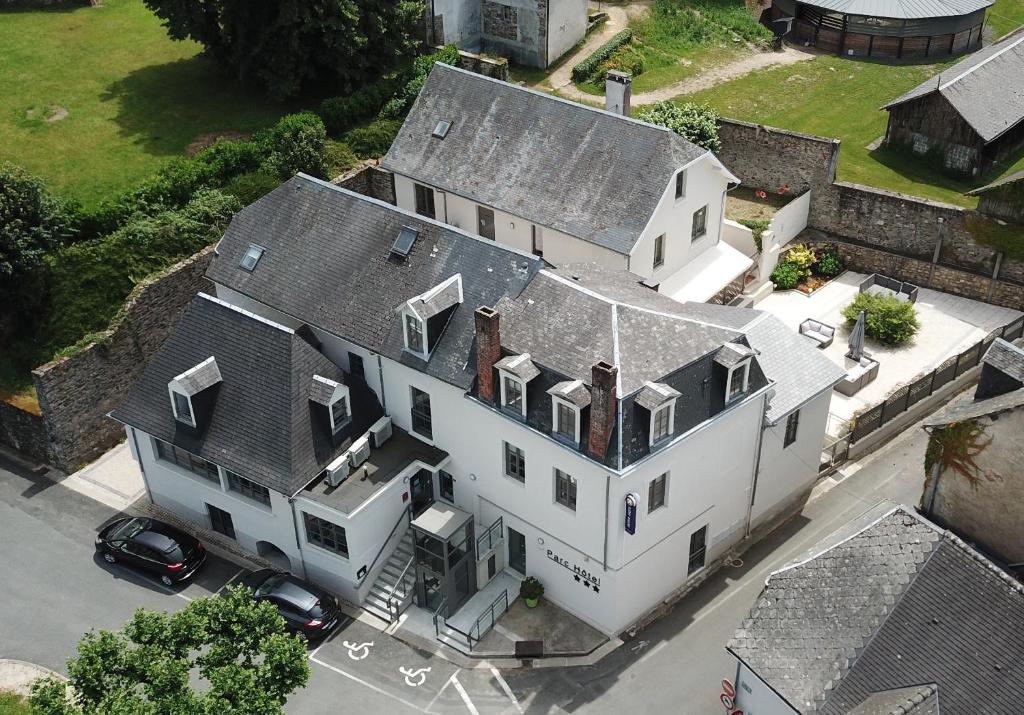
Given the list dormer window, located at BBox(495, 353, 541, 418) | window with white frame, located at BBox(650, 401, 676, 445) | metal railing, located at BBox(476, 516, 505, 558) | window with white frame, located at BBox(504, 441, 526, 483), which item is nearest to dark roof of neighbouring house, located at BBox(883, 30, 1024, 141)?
window with white frame, located at BBox(650, 401, 676, 445)

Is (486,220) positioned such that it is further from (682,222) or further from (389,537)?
(389,537)

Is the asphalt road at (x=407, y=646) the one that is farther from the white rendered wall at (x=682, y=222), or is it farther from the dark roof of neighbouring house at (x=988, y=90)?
the dark roof of neighbouring house at (x=988, y=90)

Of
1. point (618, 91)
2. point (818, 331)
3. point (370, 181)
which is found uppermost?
point (618, 91)

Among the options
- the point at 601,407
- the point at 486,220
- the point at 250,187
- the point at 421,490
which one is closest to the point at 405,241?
the point at 421,490

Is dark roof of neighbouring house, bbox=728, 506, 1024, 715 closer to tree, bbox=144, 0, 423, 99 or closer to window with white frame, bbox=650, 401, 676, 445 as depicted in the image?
window with white frame, bbox=650, 401, 676, 445

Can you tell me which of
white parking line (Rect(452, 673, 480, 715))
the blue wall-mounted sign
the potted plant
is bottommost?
white parking line (Rect(452, 673, 480, 715))
